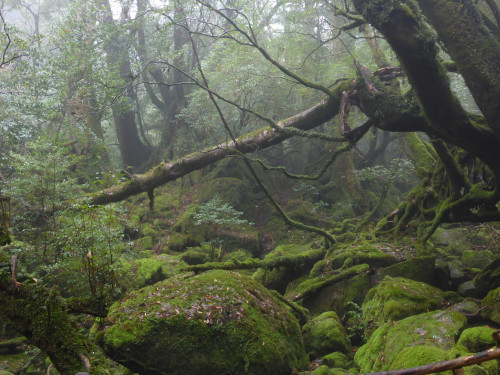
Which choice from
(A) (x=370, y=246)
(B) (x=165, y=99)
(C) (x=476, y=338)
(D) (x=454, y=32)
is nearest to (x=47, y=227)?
(A) (x=370, y=246)

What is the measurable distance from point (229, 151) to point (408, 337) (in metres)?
6.42

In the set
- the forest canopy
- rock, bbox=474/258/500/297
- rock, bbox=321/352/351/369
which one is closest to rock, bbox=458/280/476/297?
rock, bbox=474/258/500/297

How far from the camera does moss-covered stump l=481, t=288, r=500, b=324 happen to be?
12.6ft

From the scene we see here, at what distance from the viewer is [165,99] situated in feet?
59.7

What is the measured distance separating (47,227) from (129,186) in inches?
95.0

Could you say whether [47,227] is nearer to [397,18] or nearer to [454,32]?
[397,18]

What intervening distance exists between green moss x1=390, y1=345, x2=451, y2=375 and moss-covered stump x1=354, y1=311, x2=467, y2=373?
7 centimetres

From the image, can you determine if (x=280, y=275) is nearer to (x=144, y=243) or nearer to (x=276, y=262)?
(x=276, y=262)

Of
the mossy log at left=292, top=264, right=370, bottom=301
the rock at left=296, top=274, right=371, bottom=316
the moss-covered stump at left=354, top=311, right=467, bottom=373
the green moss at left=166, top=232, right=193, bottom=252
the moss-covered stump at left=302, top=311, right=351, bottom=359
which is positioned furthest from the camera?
the green moss at left=166, top=232, right=193, bottom=252

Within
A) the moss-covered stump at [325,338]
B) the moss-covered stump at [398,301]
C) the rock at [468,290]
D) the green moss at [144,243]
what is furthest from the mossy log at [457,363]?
the green moss at [144,243]

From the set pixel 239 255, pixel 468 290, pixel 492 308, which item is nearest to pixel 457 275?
pixel 468 290

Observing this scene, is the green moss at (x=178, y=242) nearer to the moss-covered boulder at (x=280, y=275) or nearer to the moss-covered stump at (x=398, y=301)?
the moss-covered boulder at (x=280, y=275)

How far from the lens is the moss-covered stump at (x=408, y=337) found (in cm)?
353

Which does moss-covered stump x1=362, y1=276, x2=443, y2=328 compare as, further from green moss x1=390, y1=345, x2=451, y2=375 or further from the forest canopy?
green moss x1=390, y1=345, x2=451, y2=375
